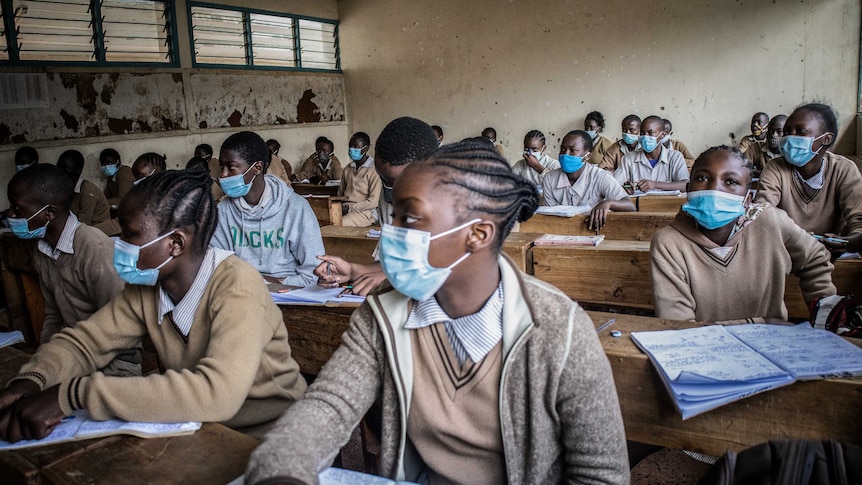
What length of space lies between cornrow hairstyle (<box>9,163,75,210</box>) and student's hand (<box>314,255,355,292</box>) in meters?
1.02

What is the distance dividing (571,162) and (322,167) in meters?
4.97

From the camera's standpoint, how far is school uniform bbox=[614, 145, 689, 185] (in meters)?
5.46

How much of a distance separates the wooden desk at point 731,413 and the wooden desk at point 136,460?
82 cm

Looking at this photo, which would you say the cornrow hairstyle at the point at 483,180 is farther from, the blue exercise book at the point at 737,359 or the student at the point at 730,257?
the student at the point at 730,257

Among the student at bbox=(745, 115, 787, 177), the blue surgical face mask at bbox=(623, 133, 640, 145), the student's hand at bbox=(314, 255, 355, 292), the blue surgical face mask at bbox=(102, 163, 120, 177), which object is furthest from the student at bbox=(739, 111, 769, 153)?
the blue surgical face mask at bbox=(102, 163, 120, 177)

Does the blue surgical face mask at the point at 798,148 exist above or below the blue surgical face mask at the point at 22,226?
above

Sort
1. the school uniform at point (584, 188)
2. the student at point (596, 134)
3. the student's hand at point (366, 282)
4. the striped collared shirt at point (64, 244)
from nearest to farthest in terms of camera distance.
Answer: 1. the student's hand at point (366, 282)
2. the striped collared shirt at point (64, 244)
3. the school uniform at point (584, 188)
4. the student at point (596, 134)

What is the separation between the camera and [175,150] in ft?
27.4

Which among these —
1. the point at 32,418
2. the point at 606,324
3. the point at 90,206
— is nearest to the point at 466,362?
the point at 606,324

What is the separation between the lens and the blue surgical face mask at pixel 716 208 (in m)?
1.91

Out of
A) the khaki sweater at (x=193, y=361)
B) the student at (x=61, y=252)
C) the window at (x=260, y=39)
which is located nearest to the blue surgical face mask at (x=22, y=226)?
the student at (x=61, y=252)

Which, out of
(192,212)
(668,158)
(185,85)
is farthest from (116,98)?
(192,212)

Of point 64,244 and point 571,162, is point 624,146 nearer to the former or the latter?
point 571,162

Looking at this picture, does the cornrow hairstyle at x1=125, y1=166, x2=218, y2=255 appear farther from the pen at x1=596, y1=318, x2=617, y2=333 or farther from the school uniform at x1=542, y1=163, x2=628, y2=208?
the school uniform at x1=542, y1=163, x2=628, y2=208
